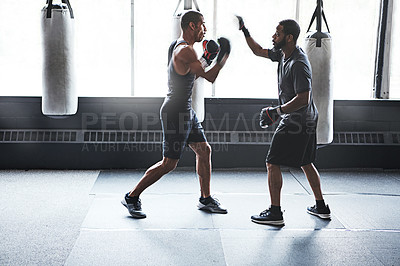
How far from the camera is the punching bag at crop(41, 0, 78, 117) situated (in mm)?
3527

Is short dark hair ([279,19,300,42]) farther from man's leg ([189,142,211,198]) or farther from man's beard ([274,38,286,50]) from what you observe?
man's leg ([189,142,211,198])

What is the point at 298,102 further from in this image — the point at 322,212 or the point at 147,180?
the point at 147,180

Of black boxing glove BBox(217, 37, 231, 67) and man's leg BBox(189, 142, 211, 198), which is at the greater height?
black boxing glove BBox(217, 37, 231, 67)

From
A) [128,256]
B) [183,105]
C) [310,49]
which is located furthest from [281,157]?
[128,256]

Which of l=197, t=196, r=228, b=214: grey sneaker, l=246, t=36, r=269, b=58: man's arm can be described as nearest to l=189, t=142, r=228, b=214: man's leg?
l=197, t=196, r=228, b=214: grey sneaker

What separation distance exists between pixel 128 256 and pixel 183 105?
1141 mm

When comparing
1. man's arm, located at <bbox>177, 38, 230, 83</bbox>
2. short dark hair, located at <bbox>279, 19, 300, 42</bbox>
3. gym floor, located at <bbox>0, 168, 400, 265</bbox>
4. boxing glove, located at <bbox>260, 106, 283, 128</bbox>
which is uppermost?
short dark hair, located at <bbox>279, 19, 300, 42</bbox>

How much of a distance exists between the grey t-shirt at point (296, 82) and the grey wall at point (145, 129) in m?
1.53

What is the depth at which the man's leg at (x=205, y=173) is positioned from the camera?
3.39 m

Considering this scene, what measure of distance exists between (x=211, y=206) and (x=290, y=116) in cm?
93

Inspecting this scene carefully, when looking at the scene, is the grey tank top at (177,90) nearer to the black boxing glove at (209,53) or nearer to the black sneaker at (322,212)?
the black boxing glove at (209,53)

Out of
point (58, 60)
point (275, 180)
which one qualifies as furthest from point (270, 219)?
point (58, 60)

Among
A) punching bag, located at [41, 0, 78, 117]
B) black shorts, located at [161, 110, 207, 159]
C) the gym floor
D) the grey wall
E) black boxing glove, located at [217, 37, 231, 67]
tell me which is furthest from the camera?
the grey wall

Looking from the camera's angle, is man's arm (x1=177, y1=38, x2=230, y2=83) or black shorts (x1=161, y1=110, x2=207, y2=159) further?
black shorts (x1=161, y1=110, x2=207, y2=159)
